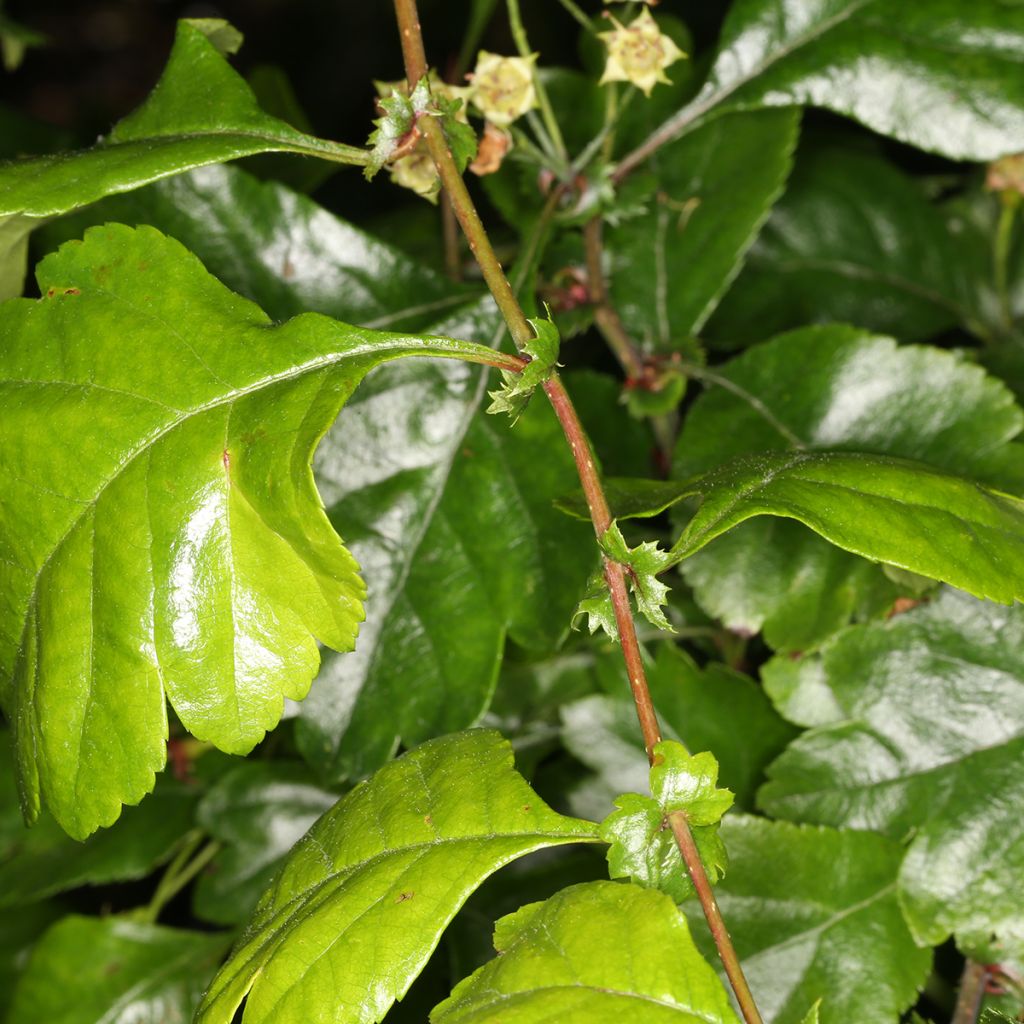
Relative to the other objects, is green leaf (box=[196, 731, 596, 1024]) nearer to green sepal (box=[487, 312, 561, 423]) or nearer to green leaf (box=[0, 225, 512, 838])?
green leaf (box=[0, 225, 512, 838])

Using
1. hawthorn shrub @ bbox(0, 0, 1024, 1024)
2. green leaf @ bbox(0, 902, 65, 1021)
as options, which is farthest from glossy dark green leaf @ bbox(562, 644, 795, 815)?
green leaf @ bbox(0, 902, 65, 1021)

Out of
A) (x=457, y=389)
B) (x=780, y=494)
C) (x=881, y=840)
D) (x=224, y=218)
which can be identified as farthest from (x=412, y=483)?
(x=881, y=840)

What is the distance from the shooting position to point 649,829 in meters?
0.92

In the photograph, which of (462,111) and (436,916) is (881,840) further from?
(462,111)

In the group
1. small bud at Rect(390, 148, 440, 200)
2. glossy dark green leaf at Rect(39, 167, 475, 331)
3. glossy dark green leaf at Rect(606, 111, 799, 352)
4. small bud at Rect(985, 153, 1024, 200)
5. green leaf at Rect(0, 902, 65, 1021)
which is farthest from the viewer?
green leaf at Rect(0, 902, 65, 1021)

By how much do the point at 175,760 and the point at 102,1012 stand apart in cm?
36

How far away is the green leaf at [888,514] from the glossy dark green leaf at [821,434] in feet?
0.89

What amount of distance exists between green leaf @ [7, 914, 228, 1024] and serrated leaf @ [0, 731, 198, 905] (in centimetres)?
8

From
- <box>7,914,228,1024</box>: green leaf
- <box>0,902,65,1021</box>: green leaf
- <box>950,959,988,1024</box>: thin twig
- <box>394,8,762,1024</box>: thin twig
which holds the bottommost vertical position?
<box>0,902,65,1021</box>: green leaf

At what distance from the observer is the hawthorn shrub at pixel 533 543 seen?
95 cm

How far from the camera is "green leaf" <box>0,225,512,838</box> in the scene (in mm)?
976

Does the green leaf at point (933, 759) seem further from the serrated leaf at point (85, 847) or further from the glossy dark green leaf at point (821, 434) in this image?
the serrated leaf at point (85, 847)

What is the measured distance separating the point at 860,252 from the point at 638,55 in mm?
730

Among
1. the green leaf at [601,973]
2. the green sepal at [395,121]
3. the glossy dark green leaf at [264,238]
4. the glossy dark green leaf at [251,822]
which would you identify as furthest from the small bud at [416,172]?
the glossy dark green leaf at [251,822]
